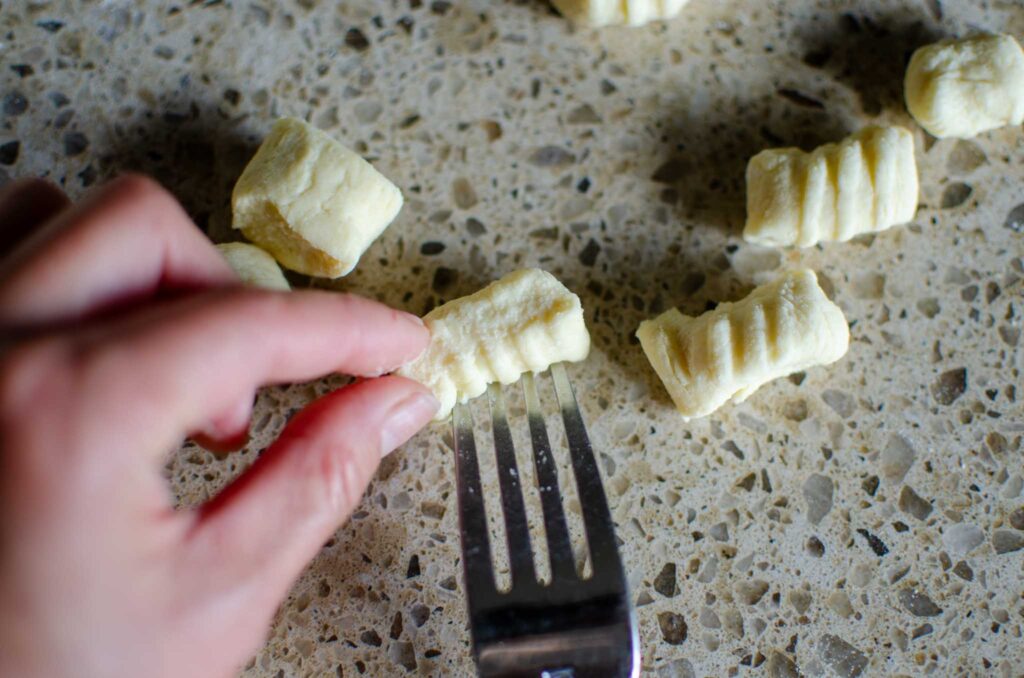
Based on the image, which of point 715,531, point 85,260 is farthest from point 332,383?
point 715,531

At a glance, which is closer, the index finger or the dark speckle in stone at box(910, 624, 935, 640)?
the index finger

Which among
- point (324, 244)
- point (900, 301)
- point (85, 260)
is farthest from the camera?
point (900, 301)

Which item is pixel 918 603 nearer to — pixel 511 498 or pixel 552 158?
pixel 511 498

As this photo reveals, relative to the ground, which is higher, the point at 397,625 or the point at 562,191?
the point at 562,191

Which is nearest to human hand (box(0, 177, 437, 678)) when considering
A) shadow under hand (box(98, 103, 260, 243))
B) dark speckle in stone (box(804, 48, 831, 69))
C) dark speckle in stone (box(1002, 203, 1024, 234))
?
shadow under hand (box(98, 103, 260, 243))

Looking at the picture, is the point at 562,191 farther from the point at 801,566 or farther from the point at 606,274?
the point at 801,566

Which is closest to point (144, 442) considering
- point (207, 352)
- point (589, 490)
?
point (207, 352)

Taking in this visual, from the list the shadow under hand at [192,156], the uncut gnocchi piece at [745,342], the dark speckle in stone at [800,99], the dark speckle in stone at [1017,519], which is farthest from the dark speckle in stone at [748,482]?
the shadow under hand at [192,156]

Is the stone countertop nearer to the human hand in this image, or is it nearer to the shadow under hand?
the shadow under hand
